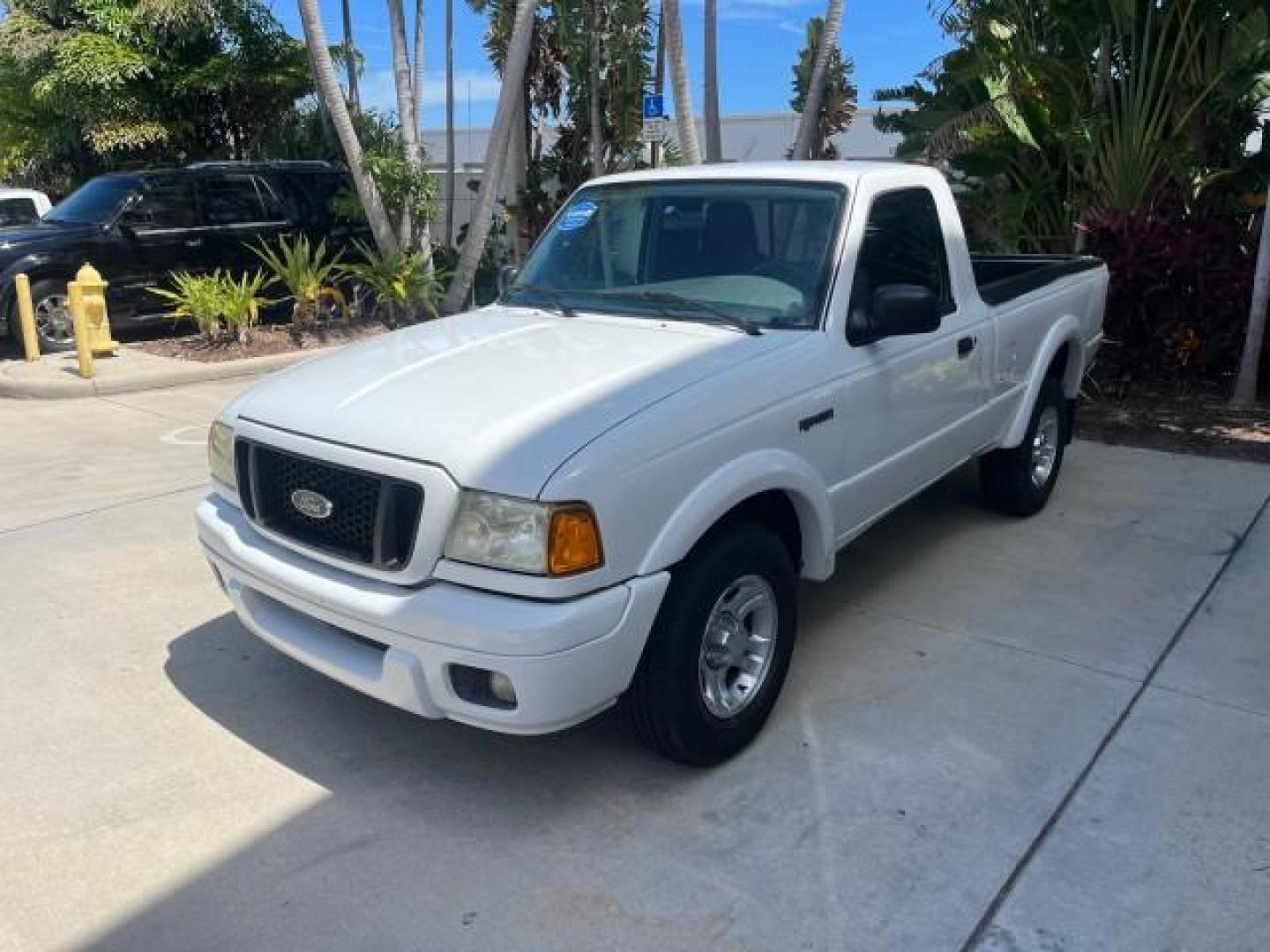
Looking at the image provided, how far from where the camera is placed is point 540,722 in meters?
2.93

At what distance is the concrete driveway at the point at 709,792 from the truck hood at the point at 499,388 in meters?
1.09

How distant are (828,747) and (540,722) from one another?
3.75 ft

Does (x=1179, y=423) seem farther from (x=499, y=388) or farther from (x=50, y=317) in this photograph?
(x=50, y=317)

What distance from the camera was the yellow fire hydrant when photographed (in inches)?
367

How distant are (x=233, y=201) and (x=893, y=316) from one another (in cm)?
1001

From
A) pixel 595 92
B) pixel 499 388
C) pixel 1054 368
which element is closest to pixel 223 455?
pixel 499 388

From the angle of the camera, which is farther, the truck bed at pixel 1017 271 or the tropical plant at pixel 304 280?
the tropical plant at pixel 304 280

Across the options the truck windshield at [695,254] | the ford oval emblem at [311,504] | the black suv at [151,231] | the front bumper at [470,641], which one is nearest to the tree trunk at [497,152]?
the black suv at [151,231]

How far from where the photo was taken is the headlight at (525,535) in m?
2.86

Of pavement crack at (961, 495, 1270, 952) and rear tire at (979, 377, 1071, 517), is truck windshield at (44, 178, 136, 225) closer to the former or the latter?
A: rear tire at (979, 377, 1071, 517)

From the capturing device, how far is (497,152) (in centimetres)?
1151

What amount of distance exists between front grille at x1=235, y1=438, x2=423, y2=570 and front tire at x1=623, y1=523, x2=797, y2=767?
0.80m

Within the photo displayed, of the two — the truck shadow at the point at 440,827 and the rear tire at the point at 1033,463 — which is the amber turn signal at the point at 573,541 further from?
the rear tire at the point at 1033,463

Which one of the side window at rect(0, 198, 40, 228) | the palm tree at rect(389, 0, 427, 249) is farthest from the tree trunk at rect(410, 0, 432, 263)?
the side window at rect(0, 198, 40, 228)
